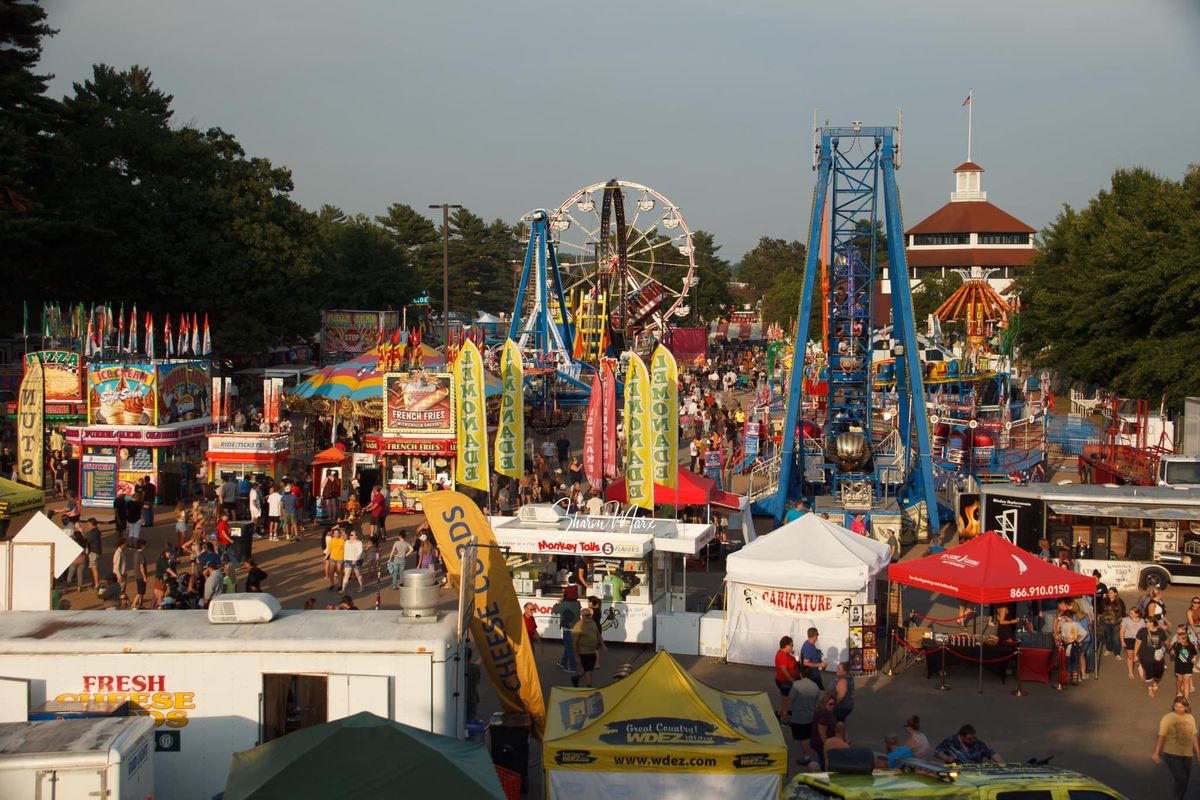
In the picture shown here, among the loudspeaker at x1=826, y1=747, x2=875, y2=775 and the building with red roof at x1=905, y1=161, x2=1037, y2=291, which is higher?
the building with red roof at x1=905, y1=161, x2=1037, y2=291

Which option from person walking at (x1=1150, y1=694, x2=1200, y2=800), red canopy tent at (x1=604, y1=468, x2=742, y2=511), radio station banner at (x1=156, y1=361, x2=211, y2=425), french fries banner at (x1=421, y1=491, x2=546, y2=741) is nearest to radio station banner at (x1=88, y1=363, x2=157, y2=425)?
radio station banner at (x1=156, y1=361, x2=211, y2=425)

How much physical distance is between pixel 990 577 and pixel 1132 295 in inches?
1103

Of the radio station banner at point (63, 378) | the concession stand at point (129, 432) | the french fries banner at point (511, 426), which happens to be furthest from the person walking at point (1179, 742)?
the radio station banner at point (63, 378)

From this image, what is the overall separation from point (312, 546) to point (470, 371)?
17.0 ft

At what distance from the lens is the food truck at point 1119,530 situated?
63.8ft

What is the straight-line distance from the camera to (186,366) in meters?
27.7

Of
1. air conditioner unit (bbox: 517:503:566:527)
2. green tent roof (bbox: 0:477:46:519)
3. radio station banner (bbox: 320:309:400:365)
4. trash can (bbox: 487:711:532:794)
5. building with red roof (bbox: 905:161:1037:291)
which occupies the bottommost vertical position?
trash can (bbox: 487:711:532:794)

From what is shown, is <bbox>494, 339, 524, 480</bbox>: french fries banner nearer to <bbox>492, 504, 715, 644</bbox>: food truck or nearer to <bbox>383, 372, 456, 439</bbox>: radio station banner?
<bbox>492, 504, 715, 644</bbox>: food truck

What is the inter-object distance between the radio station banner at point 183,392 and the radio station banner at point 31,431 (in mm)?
3902

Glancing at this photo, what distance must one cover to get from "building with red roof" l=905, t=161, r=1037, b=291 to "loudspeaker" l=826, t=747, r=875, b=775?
302 ft

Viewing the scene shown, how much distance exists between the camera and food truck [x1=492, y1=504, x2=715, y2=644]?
15.9 metres

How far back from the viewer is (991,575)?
586 inches

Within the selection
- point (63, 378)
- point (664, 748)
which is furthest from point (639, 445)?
point (63, 378)

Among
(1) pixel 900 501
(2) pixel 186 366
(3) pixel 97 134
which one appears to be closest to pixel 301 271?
(3) pixel 97 134
